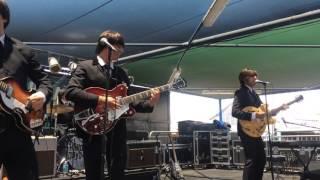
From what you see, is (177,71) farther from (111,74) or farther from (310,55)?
(310,55)

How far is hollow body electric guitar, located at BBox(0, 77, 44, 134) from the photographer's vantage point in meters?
1.91

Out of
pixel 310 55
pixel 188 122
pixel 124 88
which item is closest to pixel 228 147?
pixel 188 122

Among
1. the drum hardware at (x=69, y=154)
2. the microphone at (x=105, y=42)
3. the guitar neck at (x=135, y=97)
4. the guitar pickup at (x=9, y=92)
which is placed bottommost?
the drum hardware at (x=69, y=154)

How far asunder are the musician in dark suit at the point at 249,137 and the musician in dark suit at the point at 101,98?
208 centimetres

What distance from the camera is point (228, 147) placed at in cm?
995

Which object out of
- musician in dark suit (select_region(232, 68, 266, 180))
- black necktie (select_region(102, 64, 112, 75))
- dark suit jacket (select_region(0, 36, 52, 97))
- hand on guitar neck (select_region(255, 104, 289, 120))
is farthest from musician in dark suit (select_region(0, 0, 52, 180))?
hand on guitar neck (select_region(255, 104, 289, 120))

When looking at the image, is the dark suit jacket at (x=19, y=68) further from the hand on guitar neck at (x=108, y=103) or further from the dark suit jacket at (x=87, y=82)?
the hand on guitar neck at (x=108, y=103)

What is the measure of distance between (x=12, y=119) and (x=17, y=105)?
3.2 inches

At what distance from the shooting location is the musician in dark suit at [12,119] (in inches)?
75.1

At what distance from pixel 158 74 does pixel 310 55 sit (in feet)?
13.9

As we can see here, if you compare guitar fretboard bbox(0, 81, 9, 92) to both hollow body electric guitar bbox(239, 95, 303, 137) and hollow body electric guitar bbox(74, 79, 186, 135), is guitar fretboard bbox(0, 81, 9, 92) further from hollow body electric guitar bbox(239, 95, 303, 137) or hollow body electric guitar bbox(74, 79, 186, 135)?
hollow body electric guitar bbox(239, 95, 303, 137)

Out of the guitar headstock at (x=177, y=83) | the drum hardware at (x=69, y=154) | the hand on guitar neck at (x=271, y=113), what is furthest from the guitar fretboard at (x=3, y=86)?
the drum hardware at (x=69, y=154)

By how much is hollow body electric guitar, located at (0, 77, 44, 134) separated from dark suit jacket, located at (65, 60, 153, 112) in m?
0.64

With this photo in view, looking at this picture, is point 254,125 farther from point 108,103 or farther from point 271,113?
point 108,103
